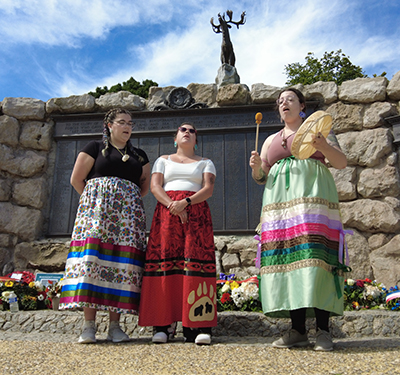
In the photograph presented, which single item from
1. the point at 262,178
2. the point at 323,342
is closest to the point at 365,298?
the point at 323,342

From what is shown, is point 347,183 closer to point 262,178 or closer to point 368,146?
point 368,146

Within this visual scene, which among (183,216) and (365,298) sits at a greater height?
(183,216)

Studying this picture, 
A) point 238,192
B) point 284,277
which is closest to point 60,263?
point 238,192

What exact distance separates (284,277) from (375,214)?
2.49 m

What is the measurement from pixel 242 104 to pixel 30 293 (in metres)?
3.25

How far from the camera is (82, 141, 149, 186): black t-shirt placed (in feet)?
9.69

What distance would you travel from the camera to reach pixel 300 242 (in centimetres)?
235

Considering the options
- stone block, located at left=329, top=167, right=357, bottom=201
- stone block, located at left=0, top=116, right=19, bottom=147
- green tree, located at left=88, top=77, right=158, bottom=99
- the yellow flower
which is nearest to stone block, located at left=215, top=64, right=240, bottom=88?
stone block, located at left=329, top=167, right=357, bottom=201

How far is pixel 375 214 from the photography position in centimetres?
438

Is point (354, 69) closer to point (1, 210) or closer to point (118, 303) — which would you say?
point (1, 210)

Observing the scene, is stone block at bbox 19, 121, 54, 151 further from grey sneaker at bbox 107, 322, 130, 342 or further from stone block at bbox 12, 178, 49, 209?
grey sneaker at bbox 107, 322, 130, 342

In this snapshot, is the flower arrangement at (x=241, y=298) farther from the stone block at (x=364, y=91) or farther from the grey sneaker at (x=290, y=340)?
the stone block at (x=364, y=91)

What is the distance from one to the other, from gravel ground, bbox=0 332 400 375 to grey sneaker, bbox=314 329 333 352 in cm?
5

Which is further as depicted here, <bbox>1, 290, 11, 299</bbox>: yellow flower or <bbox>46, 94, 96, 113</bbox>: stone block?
<bbox>46, 94, 96, 113</bbox>: stone block
